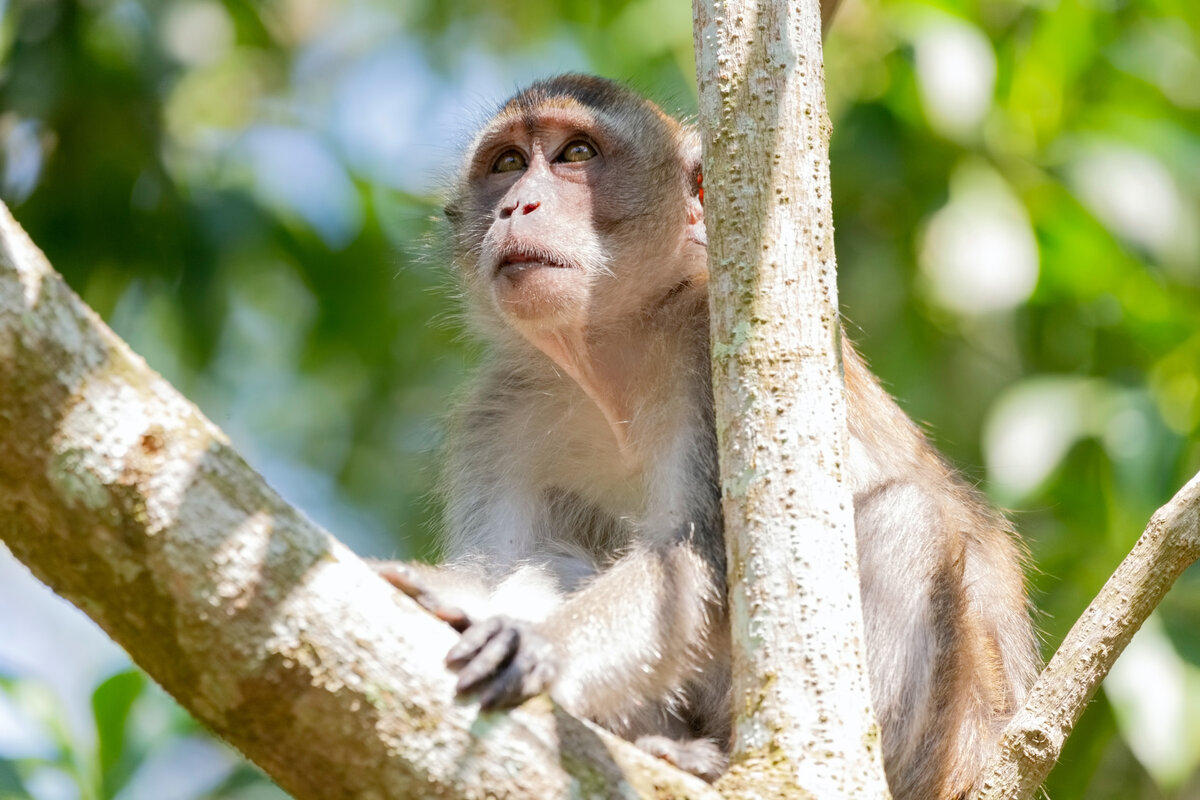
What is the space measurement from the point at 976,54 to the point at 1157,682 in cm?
414

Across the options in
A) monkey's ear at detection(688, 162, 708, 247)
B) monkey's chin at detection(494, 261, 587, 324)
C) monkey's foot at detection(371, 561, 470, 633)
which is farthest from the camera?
monkey's ear at detection(688, 162, 708, 247)

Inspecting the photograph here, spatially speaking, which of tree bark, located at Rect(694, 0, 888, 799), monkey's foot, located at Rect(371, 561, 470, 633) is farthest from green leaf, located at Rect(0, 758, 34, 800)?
tree bark, located at Rect(694, 0, 888, 799)

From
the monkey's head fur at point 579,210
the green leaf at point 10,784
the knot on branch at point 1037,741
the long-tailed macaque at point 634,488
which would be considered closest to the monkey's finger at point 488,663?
the long-tailed macaque at point 634,488

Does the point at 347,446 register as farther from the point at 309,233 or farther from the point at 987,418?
the point at 987,418

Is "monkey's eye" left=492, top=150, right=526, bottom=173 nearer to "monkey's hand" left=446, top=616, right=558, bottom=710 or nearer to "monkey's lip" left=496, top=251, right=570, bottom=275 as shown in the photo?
"monkey's lip" left=496, top=251, right=570, bottom=275

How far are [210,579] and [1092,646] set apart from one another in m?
2.76

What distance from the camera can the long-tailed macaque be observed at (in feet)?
18.1

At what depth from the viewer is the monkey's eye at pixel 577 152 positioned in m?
7.14

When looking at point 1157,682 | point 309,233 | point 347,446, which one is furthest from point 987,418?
point 347,446

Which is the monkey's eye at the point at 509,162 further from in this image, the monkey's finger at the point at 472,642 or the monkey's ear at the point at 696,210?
the monkey's finger at the point at 472,642

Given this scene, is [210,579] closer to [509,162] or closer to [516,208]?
[516,208]

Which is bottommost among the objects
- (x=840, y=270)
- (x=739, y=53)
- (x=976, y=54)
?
(x=739, y=53)

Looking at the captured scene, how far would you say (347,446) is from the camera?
12.9 m

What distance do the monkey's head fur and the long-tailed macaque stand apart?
11 mm
